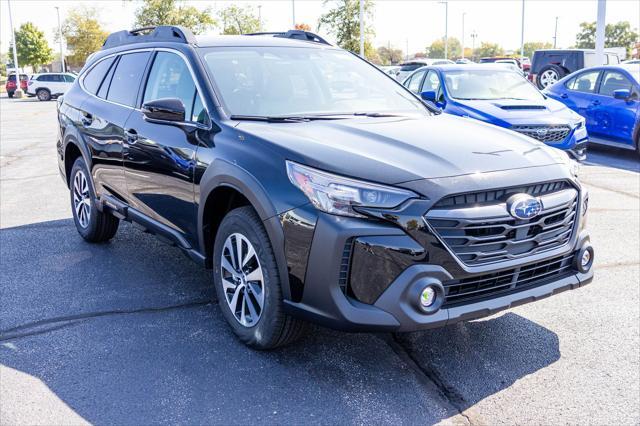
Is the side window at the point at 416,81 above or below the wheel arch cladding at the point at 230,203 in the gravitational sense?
above

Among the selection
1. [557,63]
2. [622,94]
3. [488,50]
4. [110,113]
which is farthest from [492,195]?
[488,50]

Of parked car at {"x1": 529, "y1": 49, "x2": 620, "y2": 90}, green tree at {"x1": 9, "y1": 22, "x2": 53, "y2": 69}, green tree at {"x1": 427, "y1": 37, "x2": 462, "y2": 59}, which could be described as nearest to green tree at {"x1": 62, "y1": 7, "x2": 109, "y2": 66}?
green tree at {"x1": 9, "y1": 22, "x2": 53, "y2": 69}

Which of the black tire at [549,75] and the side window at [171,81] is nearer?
the side window at [171,81]

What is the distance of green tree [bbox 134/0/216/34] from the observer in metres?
61.9

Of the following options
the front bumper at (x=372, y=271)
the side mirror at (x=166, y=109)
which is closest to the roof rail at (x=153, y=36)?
the side mirror at (x=166, y=109)

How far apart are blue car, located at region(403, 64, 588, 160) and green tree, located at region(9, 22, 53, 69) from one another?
80415 mm

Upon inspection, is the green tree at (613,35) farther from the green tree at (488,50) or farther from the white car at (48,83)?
the white car at (48,83)

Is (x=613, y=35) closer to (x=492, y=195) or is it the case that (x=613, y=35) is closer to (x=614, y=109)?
(x=614, y=109)

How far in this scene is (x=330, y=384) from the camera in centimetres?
335

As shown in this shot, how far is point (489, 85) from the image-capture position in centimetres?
1045

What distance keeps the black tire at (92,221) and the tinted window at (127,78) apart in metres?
0.83

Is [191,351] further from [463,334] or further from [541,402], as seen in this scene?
[541,402]

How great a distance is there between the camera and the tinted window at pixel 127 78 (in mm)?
4961

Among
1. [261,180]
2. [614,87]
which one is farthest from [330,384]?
[614,87]
